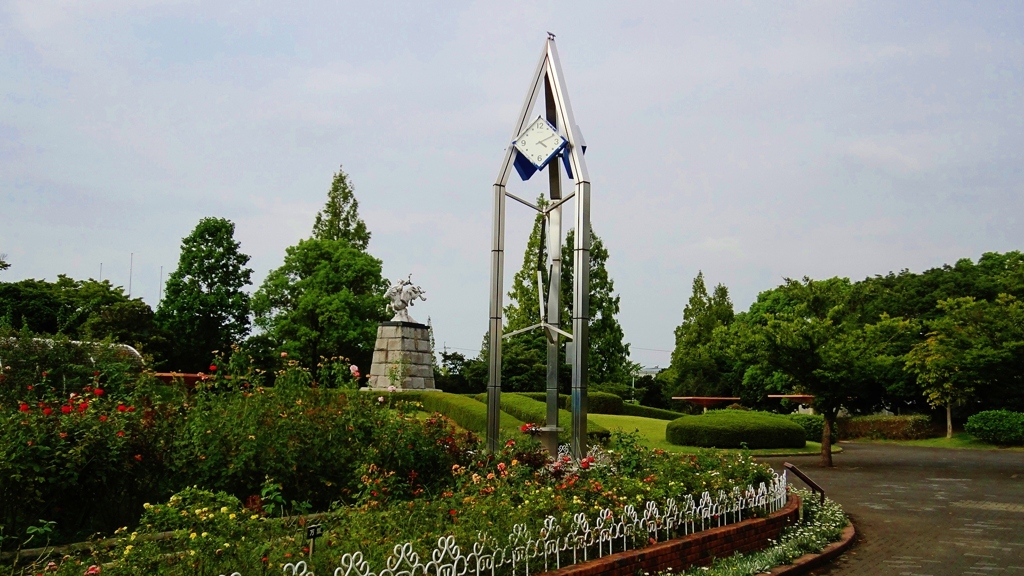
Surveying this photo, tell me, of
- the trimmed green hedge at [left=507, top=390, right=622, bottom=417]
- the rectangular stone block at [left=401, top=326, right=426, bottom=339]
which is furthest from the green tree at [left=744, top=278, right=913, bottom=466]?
the rectangular stone block at [left=401, top=326, right=426, bottom=339]

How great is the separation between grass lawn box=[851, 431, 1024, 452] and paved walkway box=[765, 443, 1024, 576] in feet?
25.0

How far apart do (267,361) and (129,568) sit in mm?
37276

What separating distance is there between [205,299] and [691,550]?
3485 centimetres

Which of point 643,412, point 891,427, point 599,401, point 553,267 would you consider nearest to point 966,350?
point 891,427

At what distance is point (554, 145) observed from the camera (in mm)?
11148

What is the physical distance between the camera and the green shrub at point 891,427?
114 ft

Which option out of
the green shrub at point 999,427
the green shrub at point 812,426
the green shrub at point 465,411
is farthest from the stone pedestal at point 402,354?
the green shrub at point 999,427

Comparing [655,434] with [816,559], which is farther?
[655,434]

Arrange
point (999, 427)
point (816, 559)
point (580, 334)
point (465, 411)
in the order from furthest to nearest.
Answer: point (999, 427) → point (465, 411) → point (580, 334) → point (816, 559)

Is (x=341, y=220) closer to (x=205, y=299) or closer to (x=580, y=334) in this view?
(x=205, y=299)

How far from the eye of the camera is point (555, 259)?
37.2 ft

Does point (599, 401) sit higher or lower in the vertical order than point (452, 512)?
higher

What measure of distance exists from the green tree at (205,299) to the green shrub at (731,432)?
23.6 meters

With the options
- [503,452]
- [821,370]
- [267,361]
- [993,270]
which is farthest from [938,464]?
[267,361]
